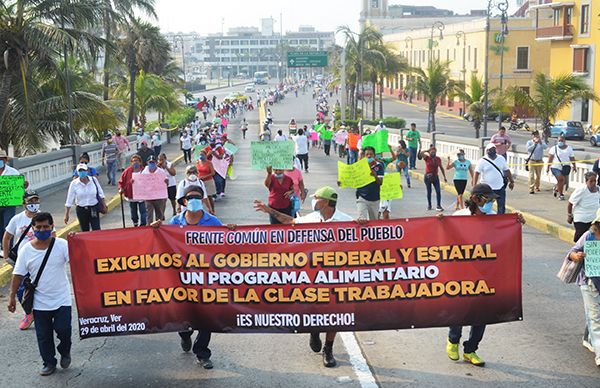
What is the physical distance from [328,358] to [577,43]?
174 feet

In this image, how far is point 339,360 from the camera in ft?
26.3

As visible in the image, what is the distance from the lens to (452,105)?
266ft

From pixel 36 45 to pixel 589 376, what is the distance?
1853cm

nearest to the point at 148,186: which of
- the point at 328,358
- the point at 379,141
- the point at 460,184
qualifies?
the point at 460,184

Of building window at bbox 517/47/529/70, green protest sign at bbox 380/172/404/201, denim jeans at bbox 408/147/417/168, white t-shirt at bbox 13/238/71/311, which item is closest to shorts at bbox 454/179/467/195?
green protest sign at bbox 380/172/404/201

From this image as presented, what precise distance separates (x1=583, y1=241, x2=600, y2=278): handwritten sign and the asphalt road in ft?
3.00

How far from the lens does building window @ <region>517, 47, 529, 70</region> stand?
69.2m

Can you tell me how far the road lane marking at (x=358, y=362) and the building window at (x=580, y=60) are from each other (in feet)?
164

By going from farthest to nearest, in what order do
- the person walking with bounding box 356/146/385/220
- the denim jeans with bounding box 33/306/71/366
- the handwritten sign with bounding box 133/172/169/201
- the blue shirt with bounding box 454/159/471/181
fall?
the blue shirt with bounding box 454/159/471/181 < the handwritten sign with bounding box 133/172/169/201 < the person walking with bounding box 356/146/385/220 < the denim jeans with bounding box 33/306/71/366

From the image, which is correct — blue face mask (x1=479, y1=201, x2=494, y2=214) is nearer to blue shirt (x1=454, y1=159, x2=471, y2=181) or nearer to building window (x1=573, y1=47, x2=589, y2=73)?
blue shirt (x1=454, y1=159, x2=471, y2=181)

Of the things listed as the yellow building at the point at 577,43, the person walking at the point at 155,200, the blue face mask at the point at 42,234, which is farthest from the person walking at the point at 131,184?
the yellow building at the point at 577,43

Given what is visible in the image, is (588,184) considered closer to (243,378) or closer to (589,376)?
(589,376)

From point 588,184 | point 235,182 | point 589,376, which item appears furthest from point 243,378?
point 235,182

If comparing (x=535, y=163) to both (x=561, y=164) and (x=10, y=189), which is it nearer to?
(x=561, y=164)
